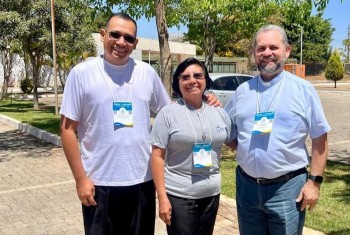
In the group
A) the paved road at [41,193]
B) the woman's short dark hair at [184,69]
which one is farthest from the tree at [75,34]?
the woman's short dark hair at [184,69]

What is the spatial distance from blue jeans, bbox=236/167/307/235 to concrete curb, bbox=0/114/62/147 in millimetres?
7073

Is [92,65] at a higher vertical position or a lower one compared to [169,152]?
higher

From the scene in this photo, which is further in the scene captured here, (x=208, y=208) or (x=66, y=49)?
(x=66, y=49)

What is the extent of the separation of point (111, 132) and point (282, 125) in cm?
104

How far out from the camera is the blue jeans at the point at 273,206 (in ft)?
8.27

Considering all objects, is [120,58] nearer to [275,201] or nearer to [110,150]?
[110,150]

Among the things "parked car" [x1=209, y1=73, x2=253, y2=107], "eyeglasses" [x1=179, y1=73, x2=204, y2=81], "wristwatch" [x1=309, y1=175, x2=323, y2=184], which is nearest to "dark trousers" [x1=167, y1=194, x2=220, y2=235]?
"wristwatch" [x1=309, y1=175, x2=323, y2=184]

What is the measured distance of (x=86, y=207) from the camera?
107 inches

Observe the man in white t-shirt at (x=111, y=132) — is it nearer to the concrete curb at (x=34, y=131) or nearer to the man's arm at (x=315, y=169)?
the man's arm at (x=315, y=169)

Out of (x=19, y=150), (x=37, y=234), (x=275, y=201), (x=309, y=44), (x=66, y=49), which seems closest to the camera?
(x=275, y=201)

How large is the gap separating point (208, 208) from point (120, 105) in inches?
34.9

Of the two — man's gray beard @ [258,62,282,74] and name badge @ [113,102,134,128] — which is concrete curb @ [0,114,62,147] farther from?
man's gray beard @ [258,62,282,74]

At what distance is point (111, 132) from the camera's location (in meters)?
2.62

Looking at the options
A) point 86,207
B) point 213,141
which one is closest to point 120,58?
point 213,141
